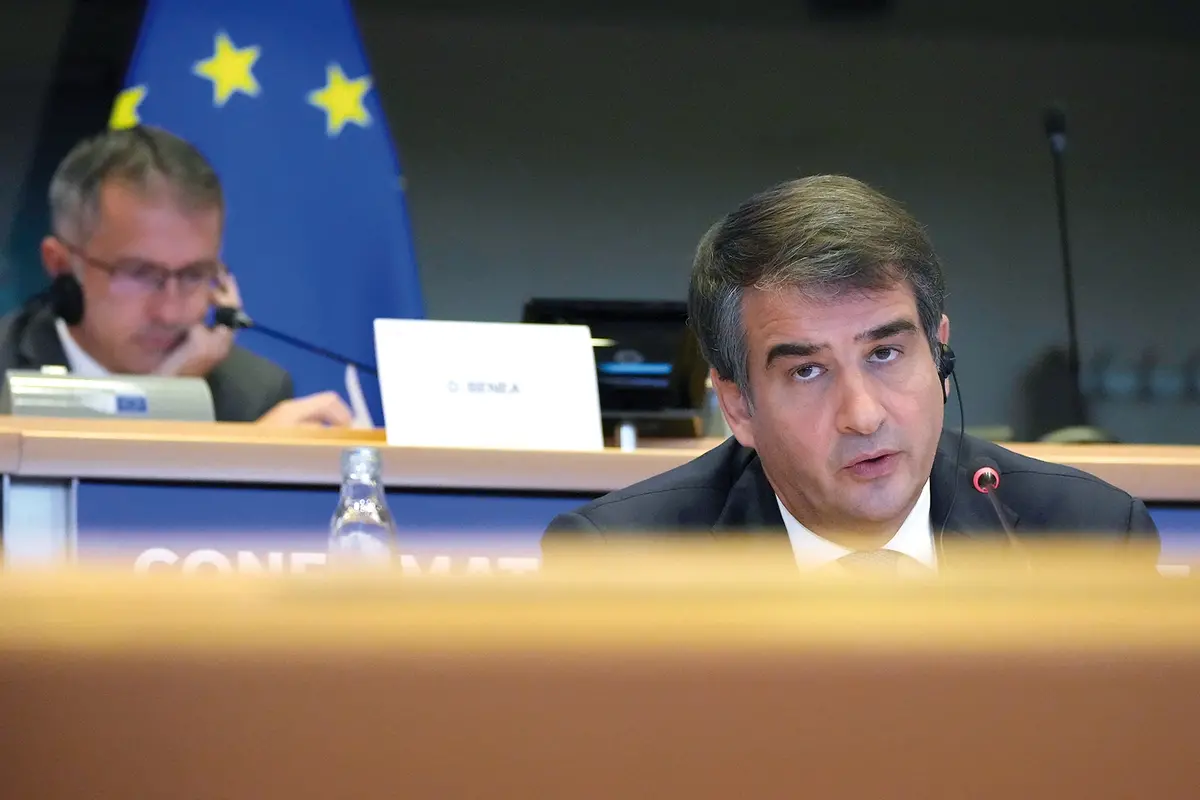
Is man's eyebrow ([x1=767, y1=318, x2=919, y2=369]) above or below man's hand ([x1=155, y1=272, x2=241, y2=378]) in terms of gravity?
below

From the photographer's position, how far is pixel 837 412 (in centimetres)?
139

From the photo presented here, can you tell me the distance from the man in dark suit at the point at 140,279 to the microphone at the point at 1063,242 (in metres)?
2.50

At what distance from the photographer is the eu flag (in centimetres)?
380

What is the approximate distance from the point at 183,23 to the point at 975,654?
394cm

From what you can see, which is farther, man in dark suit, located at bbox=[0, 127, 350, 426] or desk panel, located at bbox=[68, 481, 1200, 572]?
man in dark suit, located at bbox=[0, 127, 350, 426]

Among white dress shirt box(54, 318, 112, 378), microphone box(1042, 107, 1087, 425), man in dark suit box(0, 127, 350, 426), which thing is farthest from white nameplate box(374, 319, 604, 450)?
microphone box(1042, 107, 1087, 425)

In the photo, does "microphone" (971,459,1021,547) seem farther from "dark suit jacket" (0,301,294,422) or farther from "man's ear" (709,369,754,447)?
"dark suit jacket" (0,301,294,422)

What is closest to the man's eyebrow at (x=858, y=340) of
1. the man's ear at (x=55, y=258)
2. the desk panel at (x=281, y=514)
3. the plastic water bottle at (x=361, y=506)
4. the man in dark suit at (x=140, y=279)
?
the plastic water bottle at (x=361, y=506)

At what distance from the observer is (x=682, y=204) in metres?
4.41

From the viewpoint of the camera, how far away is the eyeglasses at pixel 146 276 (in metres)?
3.71

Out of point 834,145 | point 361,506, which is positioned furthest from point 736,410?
point 834,145

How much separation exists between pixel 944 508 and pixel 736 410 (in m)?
0.25

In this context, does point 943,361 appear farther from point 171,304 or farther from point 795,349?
point 171,304

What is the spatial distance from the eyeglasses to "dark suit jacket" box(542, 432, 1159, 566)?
2498 millimetres
